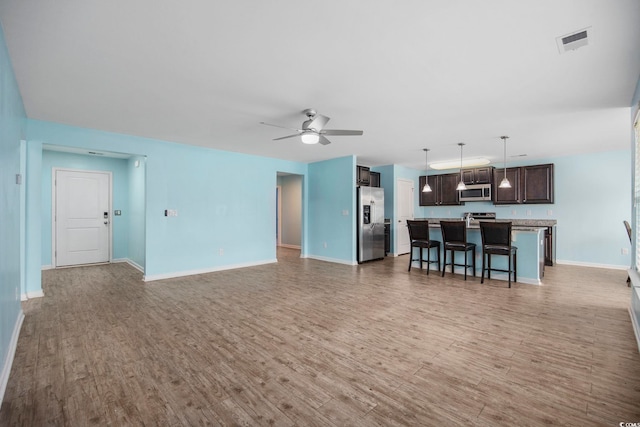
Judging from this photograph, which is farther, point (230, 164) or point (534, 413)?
point (230, 164)

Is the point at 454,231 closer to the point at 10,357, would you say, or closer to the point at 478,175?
the point at 478,175

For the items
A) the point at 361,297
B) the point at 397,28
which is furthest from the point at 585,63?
the point at 361,297

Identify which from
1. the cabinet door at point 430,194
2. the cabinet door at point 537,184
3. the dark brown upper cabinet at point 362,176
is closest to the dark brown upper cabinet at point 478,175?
the cabinet door at point 537,184

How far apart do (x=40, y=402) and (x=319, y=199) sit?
5.83 meters

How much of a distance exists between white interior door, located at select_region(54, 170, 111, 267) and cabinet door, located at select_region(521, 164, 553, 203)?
960 cm

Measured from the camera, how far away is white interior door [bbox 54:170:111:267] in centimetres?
593

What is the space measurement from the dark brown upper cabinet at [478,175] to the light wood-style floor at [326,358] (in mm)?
3682

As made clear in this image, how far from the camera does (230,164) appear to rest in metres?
5.95

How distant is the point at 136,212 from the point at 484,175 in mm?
8181

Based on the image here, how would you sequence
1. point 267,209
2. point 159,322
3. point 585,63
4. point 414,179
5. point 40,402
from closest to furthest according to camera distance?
point 40,402 < point 585,63 < point 159,322 < point 267,209 < point 414,179

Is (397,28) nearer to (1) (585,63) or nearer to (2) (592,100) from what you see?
(1) (585,63)

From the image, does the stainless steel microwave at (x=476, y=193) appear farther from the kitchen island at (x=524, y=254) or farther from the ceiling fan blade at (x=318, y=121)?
the ceiling fan blade at (x=318, y=121)

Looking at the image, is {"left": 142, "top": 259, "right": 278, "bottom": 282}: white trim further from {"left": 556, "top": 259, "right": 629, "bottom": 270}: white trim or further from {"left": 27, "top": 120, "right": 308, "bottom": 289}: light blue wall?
{"left": 556, "top": 259, "right": 629, "bottom": 270}: white trim

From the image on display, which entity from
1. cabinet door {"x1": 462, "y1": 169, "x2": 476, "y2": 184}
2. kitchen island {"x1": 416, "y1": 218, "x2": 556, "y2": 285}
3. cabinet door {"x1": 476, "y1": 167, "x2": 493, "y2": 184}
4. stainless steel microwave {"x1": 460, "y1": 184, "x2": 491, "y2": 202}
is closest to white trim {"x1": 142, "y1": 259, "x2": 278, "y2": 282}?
kitchen island {"x1": 416, "y1": 218, "x2": 556, "y2": 285}
